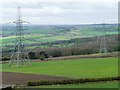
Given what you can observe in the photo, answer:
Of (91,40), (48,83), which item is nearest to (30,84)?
(48,83)

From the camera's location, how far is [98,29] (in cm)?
14625

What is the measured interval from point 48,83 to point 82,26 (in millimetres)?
141763

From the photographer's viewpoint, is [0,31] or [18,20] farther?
[0,31]

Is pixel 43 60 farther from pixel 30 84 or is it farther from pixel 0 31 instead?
pixel 0 31

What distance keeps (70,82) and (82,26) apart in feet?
464

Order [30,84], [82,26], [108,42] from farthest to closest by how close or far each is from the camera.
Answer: [82,26] < [108,42] < [30,84]

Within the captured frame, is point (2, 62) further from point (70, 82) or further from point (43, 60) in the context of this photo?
point (70, 82)

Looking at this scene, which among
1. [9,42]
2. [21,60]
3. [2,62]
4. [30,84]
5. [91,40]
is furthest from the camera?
[91,40]

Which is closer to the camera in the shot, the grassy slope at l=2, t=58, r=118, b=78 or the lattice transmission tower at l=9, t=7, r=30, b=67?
the grassy slope at l=2, t=58, r=118, b=78

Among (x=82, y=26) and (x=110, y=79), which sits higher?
(x=82, y=26)

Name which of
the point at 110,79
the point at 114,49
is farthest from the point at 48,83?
the point at 114,49

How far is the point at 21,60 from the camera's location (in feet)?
213

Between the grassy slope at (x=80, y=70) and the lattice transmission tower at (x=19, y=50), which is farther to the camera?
the lattice transmission tower at (x=19, y=50)

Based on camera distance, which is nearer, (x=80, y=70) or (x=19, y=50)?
(x=80, y=70)
